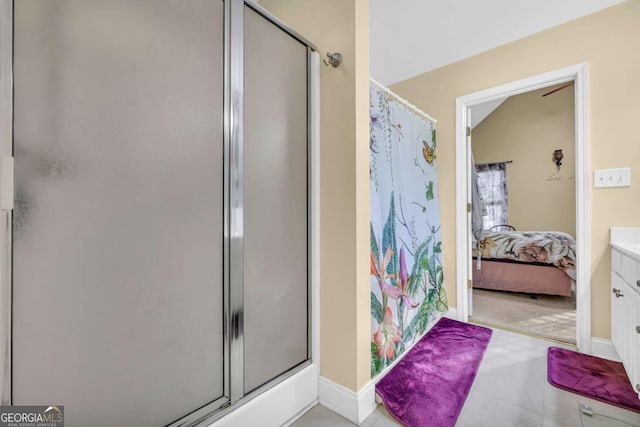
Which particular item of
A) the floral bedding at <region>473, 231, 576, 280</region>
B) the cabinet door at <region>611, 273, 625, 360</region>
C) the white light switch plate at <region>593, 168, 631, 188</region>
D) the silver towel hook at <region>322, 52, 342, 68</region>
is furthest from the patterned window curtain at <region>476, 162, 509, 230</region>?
the silver towel hook at <region>322, 52, 342, 68</region>

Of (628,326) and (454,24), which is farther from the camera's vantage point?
(454,24)

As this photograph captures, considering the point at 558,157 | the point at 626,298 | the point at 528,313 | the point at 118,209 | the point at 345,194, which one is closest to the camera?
the point at 118,209

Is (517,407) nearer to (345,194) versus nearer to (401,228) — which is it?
(401,228)

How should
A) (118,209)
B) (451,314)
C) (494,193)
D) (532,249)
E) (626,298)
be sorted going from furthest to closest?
(494,193) < (532,249) < (451,314) < (626,298) < (118,209)

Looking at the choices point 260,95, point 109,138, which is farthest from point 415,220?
point 109,138

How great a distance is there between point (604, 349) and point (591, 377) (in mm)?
408

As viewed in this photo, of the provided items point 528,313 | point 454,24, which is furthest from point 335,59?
point 528,313

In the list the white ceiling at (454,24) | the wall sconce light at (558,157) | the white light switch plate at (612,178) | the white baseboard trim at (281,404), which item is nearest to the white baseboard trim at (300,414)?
the white baseboard trim at (281,404)

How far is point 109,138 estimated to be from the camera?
867mm

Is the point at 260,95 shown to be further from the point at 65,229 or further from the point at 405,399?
the point at 405,399

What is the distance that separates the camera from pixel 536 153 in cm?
532

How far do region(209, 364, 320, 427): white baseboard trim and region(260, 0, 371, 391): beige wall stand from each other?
12cm

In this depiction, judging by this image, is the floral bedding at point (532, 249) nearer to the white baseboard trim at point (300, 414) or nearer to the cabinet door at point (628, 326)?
the cabinet door at point (628, 326)

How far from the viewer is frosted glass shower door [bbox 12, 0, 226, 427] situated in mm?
748
